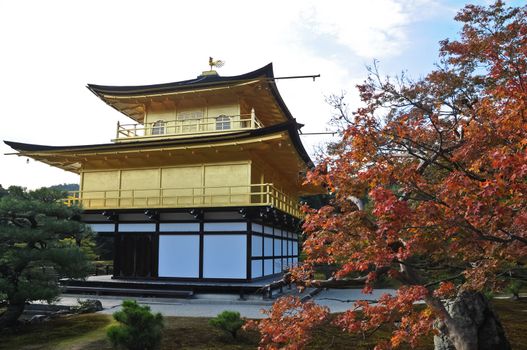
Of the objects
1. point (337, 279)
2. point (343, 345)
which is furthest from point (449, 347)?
point (337, 279)

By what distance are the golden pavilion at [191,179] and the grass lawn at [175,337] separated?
5.26m

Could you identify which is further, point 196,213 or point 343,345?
point 196,213

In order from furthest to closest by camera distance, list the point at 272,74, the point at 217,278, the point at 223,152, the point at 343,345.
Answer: the point at 272,74 → the point at 223,152 → the point at 217,278 → the point at 343,345

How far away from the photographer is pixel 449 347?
782cm

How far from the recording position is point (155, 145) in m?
17.4

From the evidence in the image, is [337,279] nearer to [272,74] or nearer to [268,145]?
[268,145]

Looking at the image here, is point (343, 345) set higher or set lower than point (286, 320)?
lower

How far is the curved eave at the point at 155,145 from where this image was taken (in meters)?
15.8

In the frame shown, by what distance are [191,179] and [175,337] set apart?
9266 mm

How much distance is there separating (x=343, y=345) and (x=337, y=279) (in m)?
4.13

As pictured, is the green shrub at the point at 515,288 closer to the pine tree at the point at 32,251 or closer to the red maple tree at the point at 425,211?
the red maple tree at the point at 425,211

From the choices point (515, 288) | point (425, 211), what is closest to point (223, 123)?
point (515, 288)

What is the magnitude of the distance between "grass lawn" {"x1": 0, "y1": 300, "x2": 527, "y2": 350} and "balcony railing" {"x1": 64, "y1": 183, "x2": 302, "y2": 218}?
5.95 m

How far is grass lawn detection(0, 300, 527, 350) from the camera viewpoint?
8891 mm
